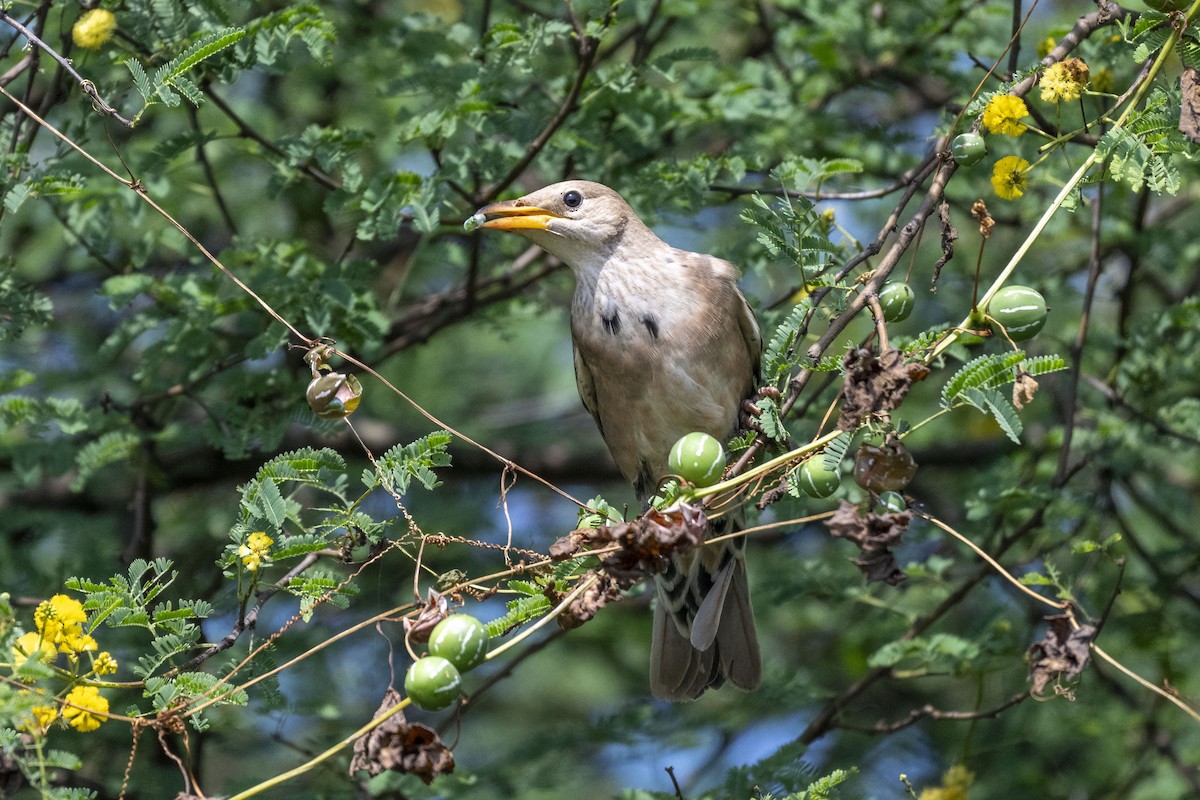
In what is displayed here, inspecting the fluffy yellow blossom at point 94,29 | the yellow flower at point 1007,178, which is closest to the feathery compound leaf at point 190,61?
the fluffy yellow blossom at point 94,29

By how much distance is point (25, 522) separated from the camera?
18.0 ft

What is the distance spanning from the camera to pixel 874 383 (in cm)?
239

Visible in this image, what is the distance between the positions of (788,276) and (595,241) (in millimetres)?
2132

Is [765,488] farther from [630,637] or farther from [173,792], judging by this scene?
[630,637]

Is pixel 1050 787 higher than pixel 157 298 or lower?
lower

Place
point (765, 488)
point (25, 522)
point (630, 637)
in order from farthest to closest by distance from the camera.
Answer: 1. point (630, 637)
2. point (25, 522)
3. point (765, 488)

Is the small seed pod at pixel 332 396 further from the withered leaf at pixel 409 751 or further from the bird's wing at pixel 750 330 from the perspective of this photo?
the bird's wing at pixel 750 330

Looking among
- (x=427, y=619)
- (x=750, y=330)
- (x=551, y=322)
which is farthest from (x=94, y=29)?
(x=551, y=322)

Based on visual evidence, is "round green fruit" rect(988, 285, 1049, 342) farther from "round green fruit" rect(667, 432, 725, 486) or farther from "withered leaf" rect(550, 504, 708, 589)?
"withered leaf" rect(550, 504, 708, 589)

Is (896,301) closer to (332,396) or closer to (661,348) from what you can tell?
(332,396)

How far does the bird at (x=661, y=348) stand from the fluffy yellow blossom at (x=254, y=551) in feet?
5.90

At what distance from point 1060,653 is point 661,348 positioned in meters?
2.23

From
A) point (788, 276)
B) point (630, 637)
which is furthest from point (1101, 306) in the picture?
point (630, 637)

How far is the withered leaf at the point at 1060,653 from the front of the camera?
2523mm
